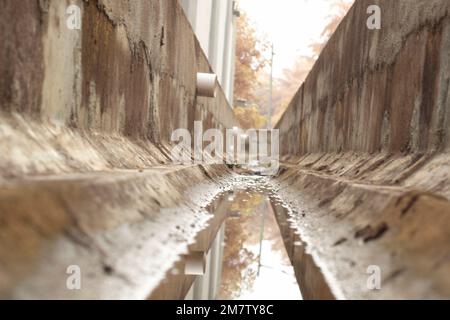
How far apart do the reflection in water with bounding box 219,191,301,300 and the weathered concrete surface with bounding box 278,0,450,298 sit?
0.14 metres

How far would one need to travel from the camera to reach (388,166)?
2.69m

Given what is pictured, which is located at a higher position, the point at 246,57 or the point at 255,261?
the point at 246,57

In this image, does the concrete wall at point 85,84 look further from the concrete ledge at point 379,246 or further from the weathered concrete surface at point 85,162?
the concrete ledge at point 379,246

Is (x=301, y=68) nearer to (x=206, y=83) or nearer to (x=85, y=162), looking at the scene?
(x=206, y=83)

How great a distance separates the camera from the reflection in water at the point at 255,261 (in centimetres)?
149

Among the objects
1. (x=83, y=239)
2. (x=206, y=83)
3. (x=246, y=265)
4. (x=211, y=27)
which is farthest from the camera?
(x=211, y=27)

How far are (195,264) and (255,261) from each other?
0.44 m

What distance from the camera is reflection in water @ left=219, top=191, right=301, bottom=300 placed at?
4.89 ft

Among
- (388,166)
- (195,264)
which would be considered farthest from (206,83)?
(195,264)

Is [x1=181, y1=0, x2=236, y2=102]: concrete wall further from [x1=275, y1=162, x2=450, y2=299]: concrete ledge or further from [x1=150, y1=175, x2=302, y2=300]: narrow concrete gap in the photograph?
[x1=275, y1=162, x2=450, y2=299]: concrete ledge

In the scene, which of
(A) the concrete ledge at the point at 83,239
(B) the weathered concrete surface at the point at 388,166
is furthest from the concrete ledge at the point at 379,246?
(A) the concrete ledge at the point at 83,239

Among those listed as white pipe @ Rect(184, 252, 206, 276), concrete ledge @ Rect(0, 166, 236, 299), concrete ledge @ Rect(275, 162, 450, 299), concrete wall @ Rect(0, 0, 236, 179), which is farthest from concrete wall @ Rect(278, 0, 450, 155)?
concrete wall @ Rect(0, 0, 236, 179)

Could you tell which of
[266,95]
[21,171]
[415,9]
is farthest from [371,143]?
[266,95]

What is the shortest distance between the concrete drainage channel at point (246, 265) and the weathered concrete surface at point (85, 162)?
73 mm
